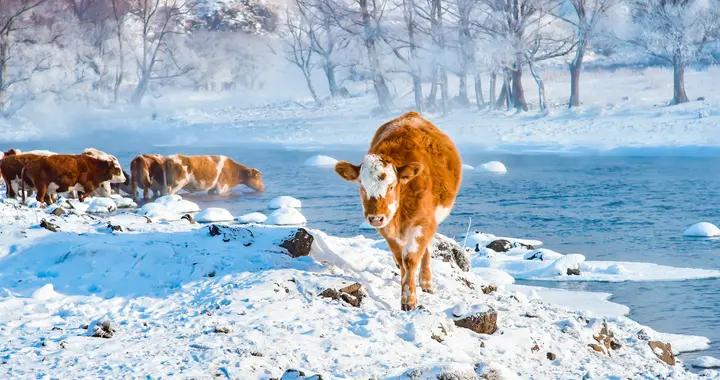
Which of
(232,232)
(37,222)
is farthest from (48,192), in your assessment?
(232,232)

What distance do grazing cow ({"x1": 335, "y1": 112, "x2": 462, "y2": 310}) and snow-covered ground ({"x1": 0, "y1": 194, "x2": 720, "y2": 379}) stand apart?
0.35m

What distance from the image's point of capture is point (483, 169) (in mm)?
28766

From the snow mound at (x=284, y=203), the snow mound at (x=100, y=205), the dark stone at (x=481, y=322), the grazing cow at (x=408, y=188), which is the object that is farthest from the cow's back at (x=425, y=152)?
the snow mound at (x=284, y=203)

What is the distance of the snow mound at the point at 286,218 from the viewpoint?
17581 millimetres

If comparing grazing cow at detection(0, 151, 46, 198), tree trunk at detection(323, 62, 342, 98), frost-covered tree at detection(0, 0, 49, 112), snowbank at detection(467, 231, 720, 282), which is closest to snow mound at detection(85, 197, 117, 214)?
grazing cow at detection(0, 151, 46, 198)

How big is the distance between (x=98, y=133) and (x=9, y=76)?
11.8 m

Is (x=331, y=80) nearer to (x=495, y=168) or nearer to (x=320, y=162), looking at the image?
(x=320, y=162)

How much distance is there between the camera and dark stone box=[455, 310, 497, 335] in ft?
24.0

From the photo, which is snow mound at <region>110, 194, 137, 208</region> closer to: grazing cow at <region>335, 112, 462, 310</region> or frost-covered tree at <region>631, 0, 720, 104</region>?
grazing cow at <region>335, 112, 462, 310</region>

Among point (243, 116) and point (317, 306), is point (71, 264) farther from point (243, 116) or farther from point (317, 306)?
point (243, 116)

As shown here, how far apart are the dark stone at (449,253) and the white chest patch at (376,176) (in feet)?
7.37

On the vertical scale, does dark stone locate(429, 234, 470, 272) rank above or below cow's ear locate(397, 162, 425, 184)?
below

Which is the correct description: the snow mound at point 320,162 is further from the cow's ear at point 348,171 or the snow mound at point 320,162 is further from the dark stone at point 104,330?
the dark stone at point 104,330

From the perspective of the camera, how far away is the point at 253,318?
7.03 meters
